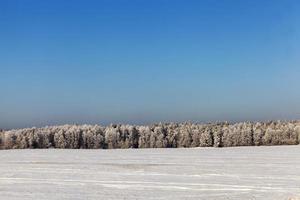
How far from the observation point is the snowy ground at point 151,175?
13211 millimetres

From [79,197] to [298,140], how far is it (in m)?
18.9

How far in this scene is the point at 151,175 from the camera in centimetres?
1639

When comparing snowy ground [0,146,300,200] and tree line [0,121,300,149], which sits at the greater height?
tree line [0,121,300,149]

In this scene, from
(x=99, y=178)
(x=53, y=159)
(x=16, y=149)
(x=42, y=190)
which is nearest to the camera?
(x=42, y=190)

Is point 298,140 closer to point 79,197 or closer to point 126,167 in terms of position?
point 126,167

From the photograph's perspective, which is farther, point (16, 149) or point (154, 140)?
point (154, 140)

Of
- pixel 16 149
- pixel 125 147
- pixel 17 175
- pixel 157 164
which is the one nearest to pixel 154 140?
pixel 125 147

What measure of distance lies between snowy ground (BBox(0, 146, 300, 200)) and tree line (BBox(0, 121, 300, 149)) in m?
4.66

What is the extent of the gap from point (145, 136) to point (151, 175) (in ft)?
42.2

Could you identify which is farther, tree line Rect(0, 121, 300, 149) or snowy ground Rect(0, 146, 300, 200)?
tree line Rect(0, 121, 300, 149)

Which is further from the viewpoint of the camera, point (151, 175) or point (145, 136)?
point (145, 136)

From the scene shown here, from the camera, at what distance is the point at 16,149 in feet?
86.8

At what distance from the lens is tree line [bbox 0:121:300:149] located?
27.9m

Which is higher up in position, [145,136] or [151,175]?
[145,136]
